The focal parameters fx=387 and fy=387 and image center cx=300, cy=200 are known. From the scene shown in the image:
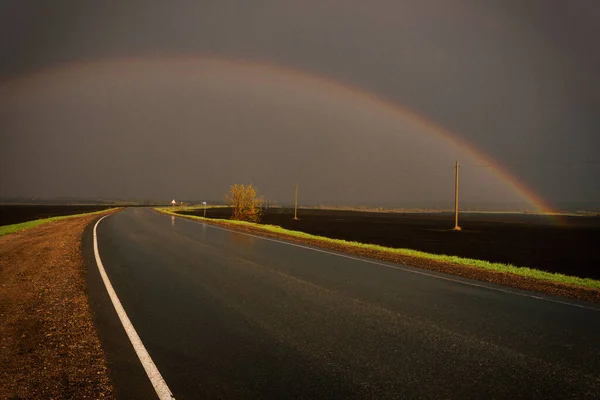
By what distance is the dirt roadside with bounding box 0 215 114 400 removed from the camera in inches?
149

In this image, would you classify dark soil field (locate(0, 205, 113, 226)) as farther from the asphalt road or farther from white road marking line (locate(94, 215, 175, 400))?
the asphalt road

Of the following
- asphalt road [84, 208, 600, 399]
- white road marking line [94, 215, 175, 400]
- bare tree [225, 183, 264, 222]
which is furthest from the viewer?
bare tree [225, 183, 264, 222]

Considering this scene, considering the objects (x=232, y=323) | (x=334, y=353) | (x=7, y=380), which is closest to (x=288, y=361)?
(x=334, y=353)

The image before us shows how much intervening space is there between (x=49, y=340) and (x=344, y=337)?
153 inches

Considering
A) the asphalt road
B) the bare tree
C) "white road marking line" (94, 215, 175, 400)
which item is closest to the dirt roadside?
the asphalt road

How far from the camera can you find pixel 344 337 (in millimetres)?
5289

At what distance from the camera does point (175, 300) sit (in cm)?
728

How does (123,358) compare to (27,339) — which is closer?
(123,358)

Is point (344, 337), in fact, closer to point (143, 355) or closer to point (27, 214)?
point (143, 355)

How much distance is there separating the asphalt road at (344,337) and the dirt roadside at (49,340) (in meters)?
0.24

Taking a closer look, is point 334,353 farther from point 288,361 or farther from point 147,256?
point 147,256

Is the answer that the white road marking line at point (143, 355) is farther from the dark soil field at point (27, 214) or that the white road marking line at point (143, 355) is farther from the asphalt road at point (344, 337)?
the dark soil field at point (27, 214)

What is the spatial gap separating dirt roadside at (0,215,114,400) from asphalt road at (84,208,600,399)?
0.24 m

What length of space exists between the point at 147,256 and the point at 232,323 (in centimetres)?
829
